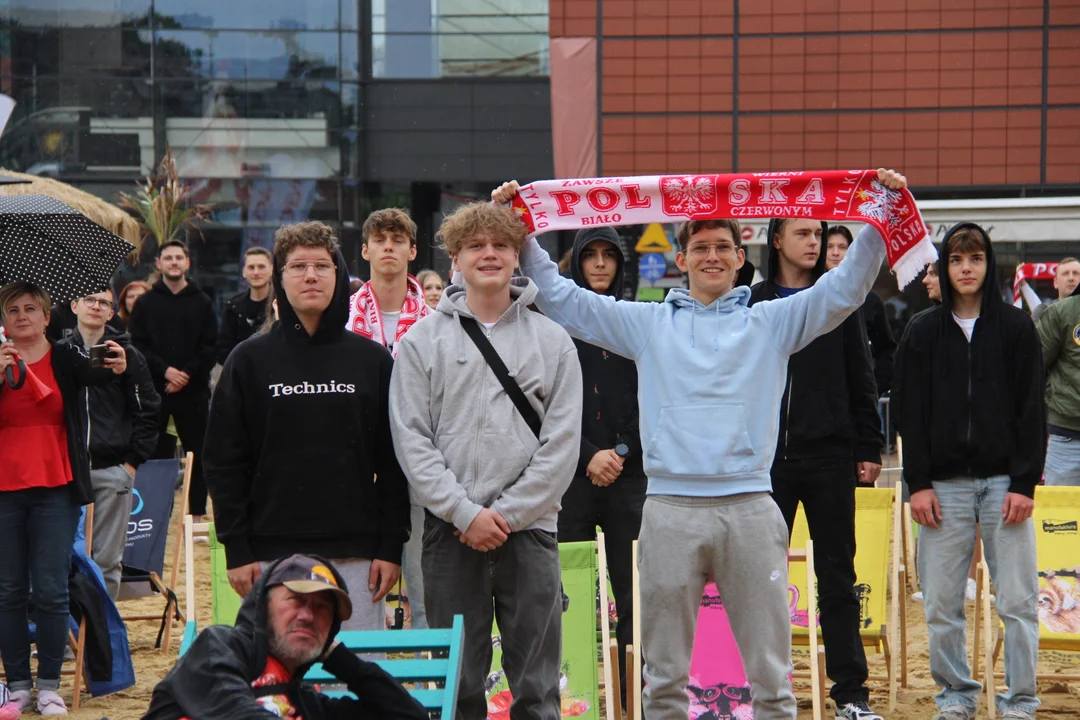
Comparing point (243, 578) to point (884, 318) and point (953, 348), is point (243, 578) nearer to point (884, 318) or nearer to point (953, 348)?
point (953, 348)

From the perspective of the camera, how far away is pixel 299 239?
16.3 ft

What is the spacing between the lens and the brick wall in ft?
65.0

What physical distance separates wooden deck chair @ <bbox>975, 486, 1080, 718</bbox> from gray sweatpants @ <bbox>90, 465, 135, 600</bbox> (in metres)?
4.62

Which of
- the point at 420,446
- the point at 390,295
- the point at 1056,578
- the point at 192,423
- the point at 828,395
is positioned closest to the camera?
the point at 420,446

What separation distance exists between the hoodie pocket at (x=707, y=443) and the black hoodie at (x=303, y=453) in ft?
3.10

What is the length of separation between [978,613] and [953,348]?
56.2 inches

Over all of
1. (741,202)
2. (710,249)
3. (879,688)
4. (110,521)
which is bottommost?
(879,688)

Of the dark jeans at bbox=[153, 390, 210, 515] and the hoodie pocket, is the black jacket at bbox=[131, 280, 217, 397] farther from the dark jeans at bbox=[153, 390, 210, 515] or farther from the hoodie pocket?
the hoodie pocket

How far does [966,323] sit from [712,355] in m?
1.80

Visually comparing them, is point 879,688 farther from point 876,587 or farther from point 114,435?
point 114,435

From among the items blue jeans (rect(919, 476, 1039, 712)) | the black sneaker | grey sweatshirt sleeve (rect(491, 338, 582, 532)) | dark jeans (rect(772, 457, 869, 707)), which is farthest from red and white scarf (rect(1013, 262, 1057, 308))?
grey sweatshirt sleeve (rect(491, 338, 582, 532))

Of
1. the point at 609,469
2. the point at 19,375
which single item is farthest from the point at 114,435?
the point at 609,469

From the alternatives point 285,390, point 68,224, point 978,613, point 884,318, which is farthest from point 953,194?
point 285,390

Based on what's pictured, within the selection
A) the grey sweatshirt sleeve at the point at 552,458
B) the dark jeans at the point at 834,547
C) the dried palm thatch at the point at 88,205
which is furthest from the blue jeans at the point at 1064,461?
the dried palm thatch at the point at 88,205
